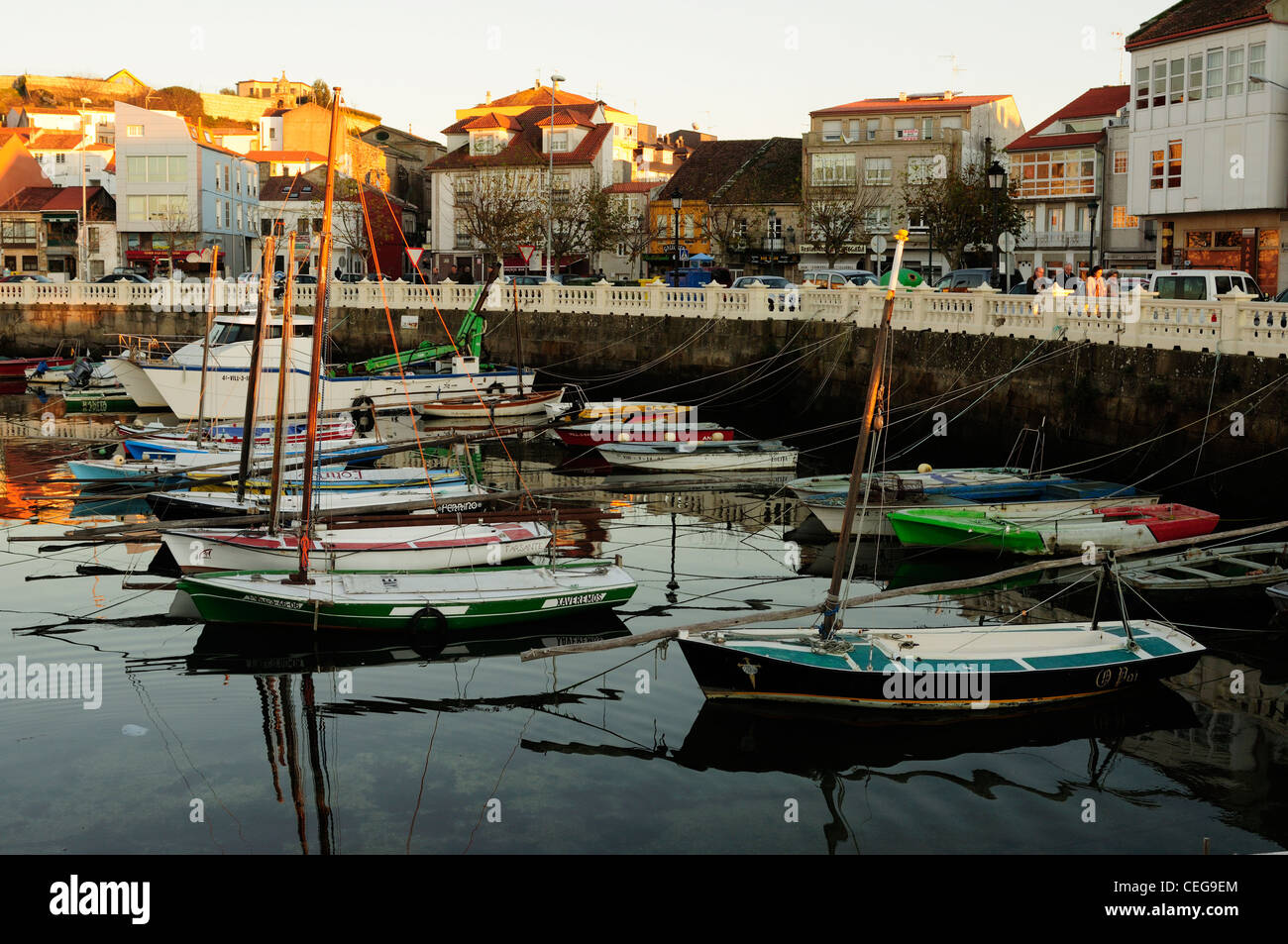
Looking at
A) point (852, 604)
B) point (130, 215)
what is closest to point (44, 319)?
point (130, 215)

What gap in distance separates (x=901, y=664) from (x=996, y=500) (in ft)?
33.7

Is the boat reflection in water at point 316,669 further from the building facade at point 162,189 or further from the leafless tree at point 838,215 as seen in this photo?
the building facade at point 162,189

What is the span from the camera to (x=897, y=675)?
14.7m

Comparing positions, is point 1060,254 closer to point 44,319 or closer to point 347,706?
point 44,319

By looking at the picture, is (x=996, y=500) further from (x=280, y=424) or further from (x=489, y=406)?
(x=489, y=406)

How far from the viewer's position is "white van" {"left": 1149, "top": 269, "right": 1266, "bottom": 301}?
94.2ft

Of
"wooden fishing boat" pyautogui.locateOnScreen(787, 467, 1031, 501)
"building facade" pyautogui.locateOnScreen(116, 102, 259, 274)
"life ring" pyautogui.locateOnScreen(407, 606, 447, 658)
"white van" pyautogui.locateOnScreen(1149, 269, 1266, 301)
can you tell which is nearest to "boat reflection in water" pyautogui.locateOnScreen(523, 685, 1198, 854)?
"life ring" pyautogui.locateOnScreen(407, 606, 447, 658)

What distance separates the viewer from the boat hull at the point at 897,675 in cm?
1468

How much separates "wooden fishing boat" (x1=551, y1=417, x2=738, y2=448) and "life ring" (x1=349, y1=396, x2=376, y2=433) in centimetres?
602

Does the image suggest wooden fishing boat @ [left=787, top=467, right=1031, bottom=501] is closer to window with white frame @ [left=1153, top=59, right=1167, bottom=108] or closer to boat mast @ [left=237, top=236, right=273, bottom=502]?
boat mast @ [left=237, top=236, right=273, bottom=502]

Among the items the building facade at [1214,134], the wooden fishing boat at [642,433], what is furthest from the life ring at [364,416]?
the building facade at [1214,134]
